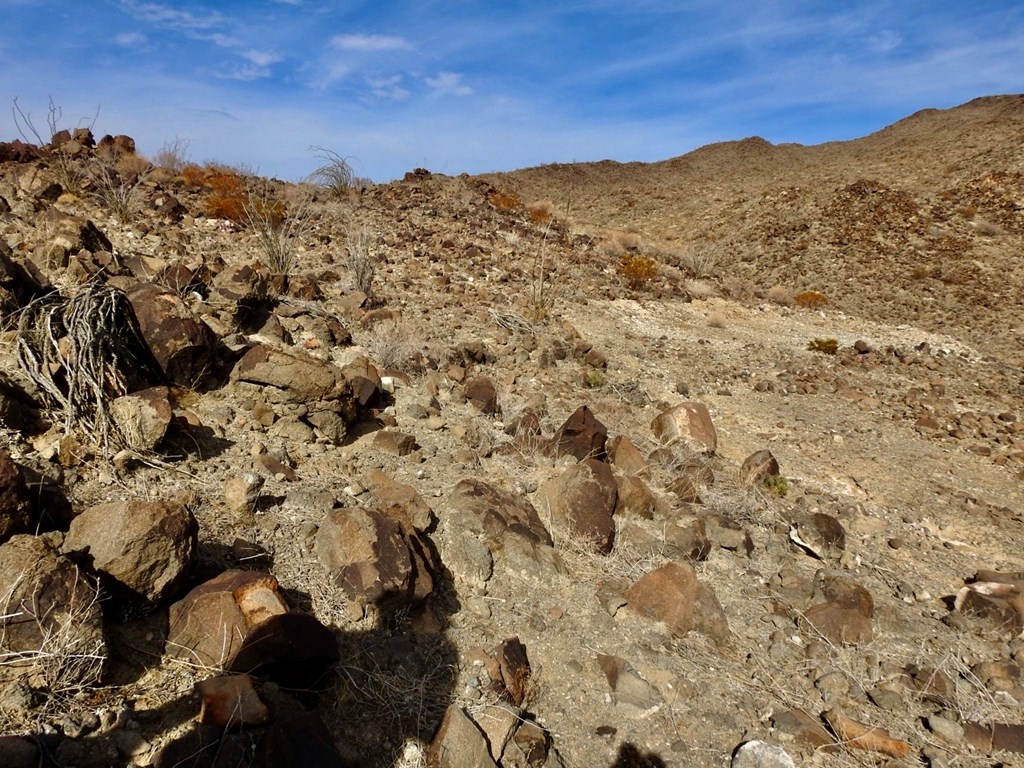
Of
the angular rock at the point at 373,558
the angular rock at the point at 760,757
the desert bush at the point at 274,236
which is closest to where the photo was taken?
the angular rock at the point at 760,757

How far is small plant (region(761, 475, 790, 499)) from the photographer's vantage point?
436 centimetres

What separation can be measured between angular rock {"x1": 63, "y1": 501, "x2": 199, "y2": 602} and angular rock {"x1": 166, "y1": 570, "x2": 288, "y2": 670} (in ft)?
0.36

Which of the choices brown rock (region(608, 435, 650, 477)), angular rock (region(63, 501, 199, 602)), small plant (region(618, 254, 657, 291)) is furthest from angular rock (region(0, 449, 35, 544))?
small plant (region(618, 254, 657, 291))

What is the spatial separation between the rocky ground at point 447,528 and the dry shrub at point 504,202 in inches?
256

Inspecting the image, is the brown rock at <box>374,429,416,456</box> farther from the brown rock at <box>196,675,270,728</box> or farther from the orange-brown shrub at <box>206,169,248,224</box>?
the orange-brown shrub at <box>206,169,248,224</box>

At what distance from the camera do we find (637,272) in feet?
33.3

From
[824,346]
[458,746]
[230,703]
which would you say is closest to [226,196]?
[230,703]

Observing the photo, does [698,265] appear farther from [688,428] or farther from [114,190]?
[114,190]

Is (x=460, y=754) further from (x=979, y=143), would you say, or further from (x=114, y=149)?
(x=979, y=143)

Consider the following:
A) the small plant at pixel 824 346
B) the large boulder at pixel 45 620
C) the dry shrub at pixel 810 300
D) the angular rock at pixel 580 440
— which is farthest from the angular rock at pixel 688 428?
the dry shrub at pixel 810 300

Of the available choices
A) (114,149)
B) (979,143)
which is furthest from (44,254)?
(979,143)

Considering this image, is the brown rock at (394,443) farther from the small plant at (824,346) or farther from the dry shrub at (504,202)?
the dry shrub at (504,202)

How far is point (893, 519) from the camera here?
4336 mm

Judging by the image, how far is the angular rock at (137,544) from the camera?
80.1 inches
